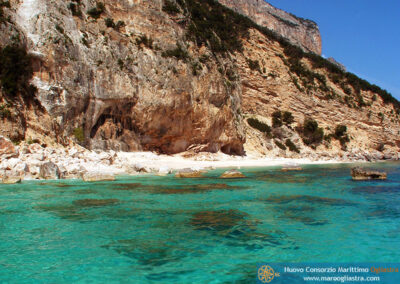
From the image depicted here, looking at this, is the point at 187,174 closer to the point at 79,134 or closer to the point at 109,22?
the point at 79,134

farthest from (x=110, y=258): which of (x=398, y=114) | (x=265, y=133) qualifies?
(x=398, y=114)

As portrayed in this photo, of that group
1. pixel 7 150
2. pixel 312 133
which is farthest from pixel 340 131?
pixel 7 150

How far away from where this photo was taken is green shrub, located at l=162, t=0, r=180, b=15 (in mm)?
30411

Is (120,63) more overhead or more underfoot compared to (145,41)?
more underfoot

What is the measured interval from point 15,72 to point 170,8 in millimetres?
17627

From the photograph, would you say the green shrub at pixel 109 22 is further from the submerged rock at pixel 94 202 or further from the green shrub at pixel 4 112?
the submerged rock at pixel 94 202

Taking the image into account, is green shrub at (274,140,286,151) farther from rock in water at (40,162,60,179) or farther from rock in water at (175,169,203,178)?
rock in water at (40,162,60,179)

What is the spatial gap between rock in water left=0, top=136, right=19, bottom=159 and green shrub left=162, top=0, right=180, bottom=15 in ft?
69.3

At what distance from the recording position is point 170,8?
30672mm

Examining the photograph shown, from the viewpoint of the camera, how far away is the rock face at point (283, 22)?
273 feet

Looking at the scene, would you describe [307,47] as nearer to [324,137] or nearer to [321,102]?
[321,102]

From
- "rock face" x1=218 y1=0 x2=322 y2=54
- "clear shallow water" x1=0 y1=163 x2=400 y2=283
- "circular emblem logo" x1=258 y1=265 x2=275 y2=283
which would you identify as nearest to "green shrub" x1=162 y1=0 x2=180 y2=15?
"clear shallow water" x1=0 y1=163 x2=400 y2=283

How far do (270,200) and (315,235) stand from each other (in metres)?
3.69

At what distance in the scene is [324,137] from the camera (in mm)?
45062
